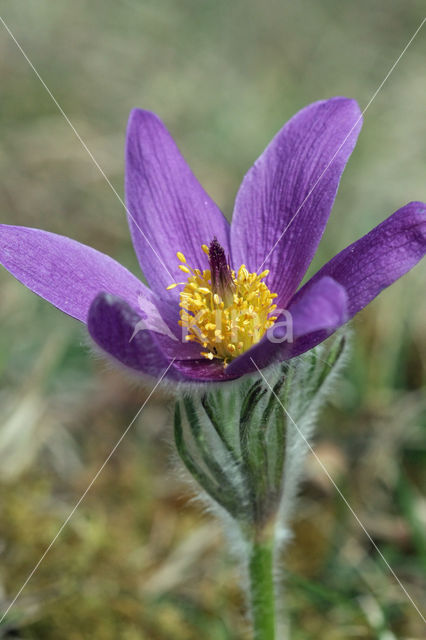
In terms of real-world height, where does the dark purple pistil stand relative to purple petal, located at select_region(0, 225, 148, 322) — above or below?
below

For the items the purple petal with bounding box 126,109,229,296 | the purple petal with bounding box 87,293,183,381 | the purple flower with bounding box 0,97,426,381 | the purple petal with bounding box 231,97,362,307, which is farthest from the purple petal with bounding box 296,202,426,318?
the purple petal with bounding box 126,109,229,296

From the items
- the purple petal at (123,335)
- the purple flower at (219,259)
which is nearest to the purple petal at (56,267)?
Result: the purple flower at (219,259)

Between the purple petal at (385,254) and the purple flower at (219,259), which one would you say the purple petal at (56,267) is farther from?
the purple petal at (385,254)

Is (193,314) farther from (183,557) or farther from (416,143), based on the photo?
(416,143)

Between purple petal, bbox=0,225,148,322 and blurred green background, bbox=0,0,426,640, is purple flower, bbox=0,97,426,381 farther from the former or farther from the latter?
blurred green background, bbox=0,0,426,640

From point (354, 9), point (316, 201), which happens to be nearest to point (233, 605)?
Result: point (316, 201)

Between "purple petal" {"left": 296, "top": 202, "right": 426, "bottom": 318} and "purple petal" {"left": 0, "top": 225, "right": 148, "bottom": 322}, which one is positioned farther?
"purple petal" {"left": 0, "top": 225, "right": 148, "bottom": 322}

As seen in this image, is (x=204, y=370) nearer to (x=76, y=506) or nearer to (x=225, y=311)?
(x=225, y=311)
